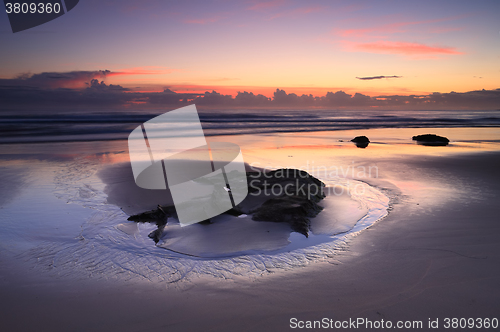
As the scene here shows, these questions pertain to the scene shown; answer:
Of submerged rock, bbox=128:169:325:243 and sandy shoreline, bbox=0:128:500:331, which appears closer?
sandy shoreline, bbox=0:128:500:331

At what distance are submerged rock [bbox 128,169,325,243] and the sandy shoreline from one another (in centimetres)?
89

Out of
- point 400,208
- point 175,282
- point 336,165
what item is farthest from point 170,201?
point 336,165

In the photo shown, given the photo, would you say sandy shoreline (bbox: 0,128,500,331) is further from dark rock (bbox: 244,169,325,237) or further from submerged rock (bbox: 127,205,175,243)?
submerged rock (bbox: 127,205,175,243)

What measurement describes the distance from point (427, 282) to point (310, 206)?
195cm

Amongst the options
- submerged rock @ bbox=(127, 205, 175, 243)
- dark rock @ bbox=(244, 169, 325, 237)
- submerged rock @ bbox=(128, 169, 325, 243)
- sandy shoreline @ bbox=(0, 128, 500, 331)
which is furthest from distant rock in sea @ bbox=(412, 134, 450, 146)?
submerged rock @ bbox=(127, 205, 175, 243)

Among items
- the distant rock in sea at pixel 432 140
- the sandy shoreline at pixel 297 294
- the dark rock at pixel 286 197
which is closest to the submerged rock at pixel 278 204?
the dark rock at pixel 286 197

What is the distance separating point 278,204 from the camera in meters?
4.27

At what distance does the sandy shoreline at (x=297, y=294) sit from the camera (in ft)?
6.98

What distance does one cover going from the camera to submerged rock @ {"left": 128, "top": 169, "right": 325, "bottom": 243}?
3.96m

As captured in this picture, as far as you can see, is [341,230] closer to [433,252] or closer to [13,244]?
[433,252]

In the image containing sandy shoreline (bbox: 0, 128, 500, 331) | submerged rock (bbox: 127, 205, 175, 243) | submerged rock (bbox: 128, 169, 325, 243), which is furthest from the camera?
submerged rock (bbox: 127, 205, 175, 243)

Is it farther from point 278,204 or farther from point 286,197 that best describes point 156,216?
point 286,197

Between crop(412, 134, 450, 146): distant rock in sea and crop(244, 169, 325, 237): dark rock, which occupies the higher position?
crop(244, 169, 325, 237): dark rock

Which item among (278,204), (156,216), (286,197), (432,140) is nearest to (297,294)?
(278,204)
